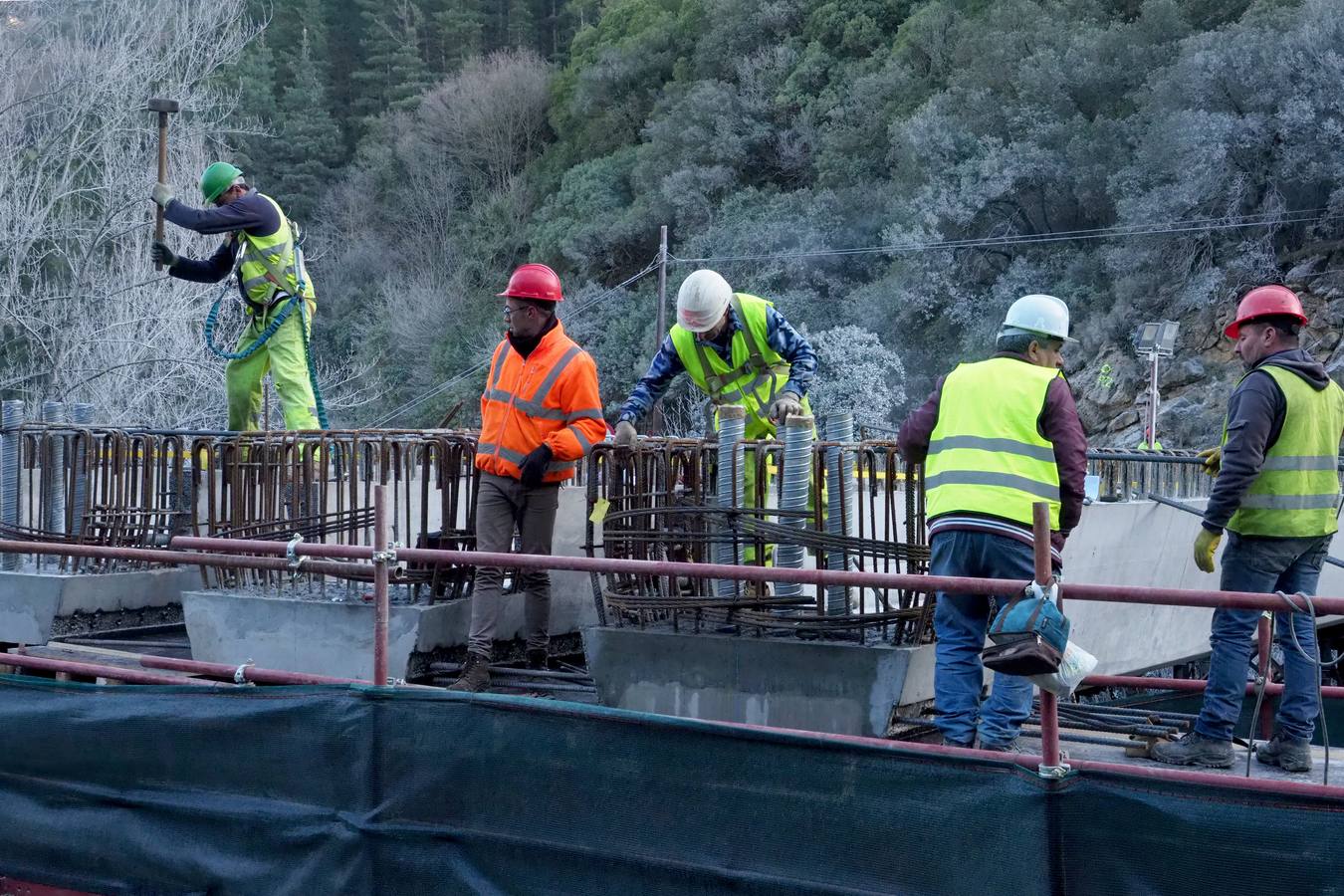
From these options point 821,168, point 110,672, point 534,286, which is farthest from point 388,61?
point 110,672

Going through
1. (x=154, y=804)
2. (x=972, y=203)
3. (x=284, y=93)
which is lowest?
(x=154, y=804)

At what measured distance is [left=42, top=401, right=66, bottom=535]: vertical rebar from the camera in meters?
9.24

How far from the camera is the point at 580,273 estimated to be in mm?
48750

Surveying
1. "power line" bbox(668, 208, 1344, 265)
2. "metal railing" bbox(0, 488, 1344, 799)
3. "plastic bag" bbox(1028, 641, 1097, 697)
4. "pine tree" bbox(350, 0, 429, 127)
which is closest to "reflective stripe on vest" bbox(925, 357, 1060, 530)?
"metal railing" bbox(0, 488, 1344, 799)

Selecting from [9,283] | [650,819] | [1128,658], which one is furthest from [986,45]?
[650,819]

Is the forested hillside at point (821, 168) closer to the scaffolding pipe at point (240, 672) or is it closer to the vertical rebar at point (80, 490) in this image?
the vertical rebar at point (80, 490)

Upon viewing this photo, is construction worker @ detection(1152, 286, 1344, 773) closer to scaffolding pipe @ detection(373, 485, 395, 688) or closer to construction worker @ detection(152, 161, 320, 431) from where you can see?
scaffolding pipe @ detection(373, 485, 395, 688)

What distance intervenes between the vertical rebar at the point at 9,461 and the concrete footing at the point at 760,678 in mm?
4669

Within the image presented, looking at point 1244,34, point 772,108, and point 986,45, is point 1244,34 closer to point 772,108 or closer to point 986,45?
point 986,45

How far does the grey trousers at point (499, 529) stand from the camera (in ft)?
23.4

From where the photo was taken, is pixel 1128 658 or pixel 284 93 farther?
pixel 284 93

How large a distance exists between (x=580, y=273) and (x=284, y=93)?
18342 mm

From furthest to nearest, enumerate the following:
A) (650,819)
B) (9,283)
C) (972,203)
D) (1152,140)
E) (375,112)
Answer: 1. (375,112)
2. (972,203)
3. (1152,140)
4. (9,283)
5. (650,819)

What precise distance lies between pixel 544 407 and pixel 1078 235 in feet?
92.8
